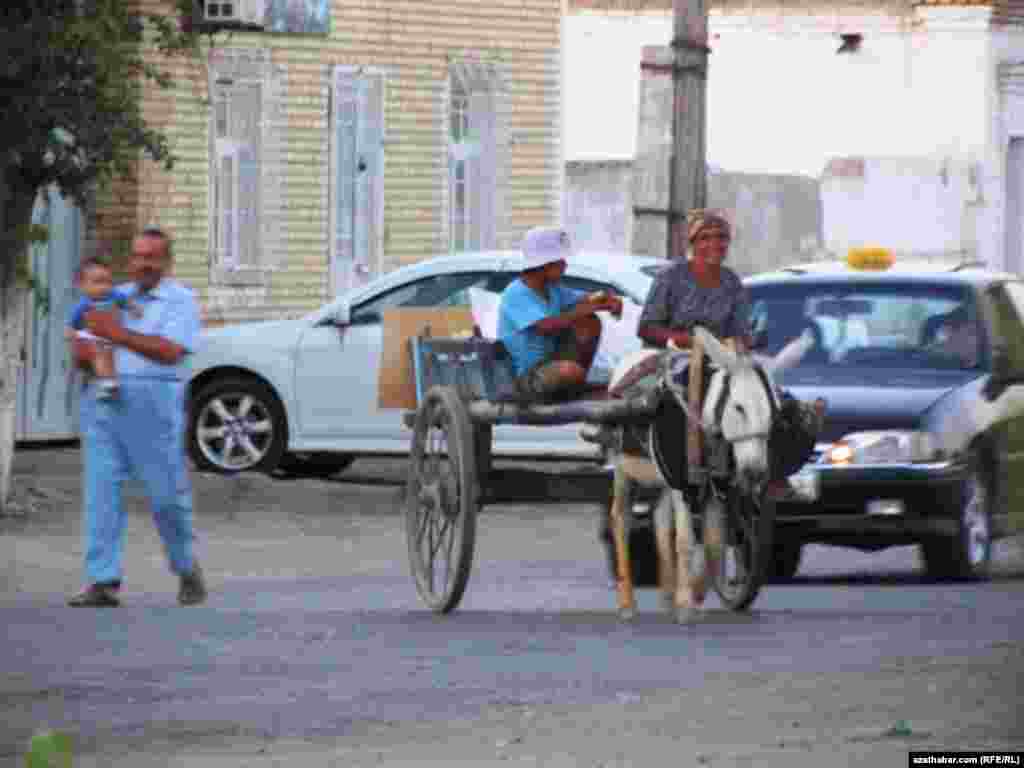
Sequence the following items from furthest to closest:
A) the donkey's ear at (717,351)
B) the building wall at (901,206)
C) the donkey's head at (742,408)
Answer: the building wall at (901,206) → the donkey's ear at (717,351) → the donkey's head at (742,408)

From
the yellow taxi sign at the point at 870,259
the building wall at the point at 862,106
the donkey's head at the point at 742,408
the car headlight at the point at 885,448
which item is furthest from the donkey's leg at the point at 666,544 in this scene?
the building wall at the point at 862,106

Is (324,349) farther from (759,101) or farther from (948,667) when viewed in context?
(759,101)

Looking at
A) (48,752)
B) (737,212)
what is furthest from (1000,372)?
(737,212)

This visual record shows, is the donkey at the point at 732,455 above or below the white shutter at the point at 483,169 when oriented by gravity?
below

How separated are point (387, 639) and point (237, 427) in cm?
1051

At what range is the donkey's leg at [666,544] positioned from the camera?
552 inches

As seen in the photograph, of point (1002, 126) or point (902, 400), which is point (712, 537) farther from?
point (1002, 126)

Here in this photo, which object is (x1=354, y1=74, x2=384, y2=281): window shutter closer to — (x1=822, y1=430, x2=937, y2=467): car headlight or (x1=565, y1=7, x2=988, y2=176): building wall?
(x1=565, y1=7, x2=988, y2=176): building wall

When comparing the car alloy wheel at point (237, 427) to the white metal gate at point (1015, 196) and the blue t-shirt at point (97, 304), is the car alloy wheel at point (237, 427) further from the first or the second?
the white metal gate at point (1015, 196)

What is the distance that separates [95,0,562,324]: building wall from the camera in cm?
2803

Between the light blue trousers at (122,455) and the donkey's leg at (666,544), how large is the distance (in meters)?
2.37

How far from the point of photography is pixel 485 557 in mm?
19828

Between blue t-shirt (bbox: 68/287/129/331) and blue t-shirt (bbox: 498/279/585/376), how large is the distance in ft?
6.04

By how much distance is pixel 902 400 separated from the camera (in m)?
16.6
